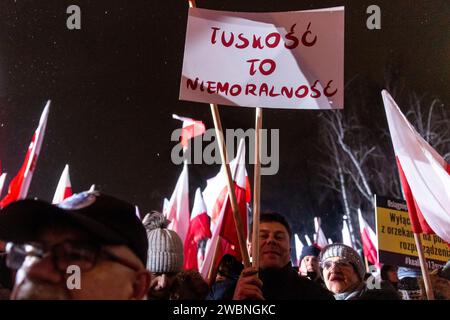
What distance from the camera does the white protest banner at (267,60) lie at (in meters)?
3.27

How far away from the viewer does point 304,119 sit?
18.7 m

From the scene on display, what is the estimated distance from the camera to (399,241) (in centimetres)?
538

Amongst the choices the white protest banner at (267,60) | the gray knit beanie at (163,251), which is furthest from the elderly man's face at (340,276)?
the gray knit beanie at (163,251)

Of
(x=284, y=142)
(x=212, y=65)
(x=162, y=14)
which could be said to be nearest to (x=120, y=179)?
(x=162, y=14)

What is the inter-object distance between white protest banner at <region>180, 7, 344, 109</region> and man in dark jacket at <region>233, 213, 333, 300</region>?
0.53m

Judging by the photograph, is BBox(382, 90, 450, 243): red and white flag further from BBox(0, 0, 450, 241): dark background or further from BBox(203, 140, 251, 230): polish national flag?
BBox(0, 0, 450, 241): dark background

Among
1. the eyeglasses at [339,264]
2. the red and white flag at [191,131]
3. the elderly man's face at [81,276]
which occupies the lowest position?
the elderly man's face at [81,276]

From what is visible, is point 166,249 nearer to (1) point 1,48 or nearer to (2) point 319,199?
(1) point 1,48

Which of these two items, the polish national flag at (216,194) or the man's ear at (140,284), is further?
the polish national flag at (216,194)

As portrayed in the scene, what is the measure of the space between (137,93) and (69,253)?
13.6 metres

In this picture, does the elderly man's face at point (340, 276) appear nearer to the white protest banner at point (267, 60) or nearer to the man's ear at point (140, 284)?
the white protest banner at point (267, 60)

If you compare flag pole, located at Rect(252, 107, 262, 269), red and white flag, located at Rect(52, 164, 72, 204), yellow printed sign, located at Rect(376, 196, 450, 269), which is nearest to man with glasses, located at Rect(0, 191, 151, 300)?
flag pole, located at Rect(252, 107, 262, 269)

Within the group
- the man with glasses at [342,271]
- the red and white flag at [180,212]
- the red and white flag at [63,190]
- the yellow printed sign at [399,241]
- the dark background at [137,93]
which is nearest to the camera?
the man with glasses at [342,271]

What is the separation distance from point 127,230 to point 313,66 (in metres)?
2.12
